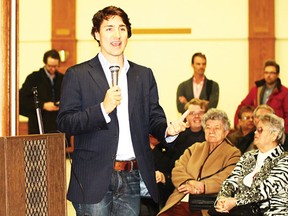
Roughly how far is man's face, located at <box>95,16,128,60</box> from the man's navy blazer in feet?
0.28

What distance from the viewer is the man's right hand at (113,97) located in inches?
111

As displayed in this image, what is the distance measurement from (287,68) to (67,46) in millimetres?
3269

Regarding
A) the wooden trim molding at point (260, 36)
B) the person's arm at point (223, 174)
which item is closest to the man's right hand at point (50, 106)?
the person's arm at point (223, 174)

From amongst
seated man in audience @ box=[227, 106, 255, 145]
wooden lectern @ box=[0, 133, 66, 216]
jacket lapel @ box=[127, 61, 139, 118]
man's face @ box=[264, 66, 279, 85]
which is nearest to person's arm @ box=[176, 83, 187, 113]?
man's face @ box=[264, 66, 279, 85]

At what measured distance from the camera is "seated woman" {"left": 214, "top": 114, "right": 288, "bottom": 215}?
15.2 feet

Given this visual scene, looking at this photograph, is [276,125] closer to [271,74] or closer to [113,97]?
[113,97]

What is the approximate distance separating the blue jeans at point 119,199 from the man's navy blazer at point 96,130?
0.11ft

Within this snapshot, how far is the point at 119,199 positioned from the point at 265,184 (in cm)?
178

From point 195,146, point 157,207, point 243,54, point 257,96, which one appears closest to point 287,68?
point 243,54

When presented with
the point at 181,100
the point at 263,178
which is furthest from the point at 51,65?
the point at 263,178

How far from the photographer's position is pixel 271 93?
8.08 metres

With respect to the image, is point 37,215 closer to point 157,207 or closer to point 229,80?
point 157,207

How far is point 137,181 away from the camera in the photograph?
312 cm

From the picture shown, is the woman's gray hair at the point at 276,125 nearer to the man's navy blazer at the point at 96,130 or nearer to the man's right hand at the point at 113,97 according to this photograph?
the man's navy blazer at the point at 96,130
